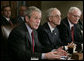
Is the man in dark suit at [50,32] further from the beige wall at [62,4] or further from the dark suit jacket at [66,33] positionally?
the beige wall at [62,4]

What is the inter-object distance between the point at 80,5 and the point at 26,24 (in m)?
3.16

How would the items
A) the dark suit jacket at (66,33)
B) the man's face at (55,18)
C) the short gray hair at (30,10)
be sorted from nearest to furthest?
the short gray hair at (30,10)
the man's face at (55,18)
the dark suit jacket at (66,33)

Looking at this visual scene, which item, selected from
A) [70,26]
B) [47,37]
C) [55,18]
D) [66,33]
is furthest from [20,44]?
[70,26]

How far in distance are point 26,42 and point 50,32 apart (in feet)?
2.57

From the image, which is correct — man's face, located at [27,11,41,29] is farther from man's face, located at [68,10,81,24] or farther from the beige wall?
the beige wall

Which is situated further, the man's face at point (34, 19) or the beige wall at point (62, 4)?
the beige wall at point (62, 4)

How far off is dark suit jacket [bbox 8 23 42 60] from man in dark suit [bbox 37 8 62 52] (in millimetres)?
648

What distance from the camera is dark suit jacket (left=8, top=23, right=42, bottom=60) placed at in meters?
2.06

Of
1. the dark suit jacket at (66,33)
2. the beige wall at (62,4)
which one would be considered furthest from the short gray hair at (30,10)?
the beige wall at (62,4)

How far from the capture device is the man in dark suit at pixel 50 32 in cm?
289

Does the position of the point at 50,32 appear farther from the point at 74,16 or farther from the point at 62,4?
the point at 62,4

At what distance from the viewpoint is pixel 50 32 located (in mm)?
2945

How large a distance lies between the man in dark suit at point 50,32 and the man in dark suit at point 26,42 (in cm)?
45

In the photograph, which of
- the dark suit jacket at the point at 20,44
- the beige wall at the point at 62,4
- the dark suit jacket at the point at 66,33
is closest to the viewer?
the dark suit jacket at the point at 20,44
